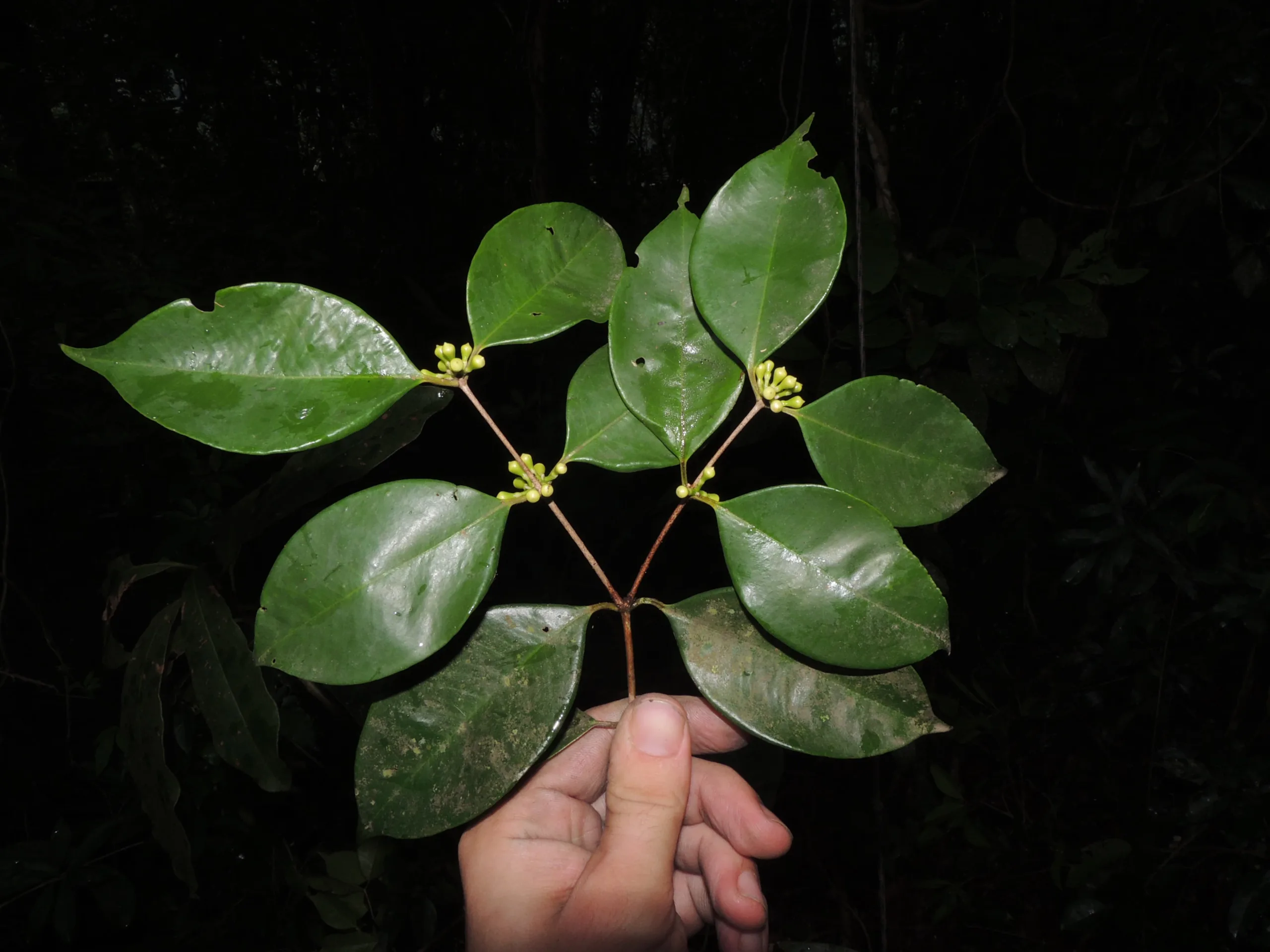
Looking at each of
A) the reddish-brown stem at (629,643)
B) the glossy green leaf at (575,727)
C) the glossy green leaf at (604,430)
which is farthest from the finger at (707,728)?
the glossy green leaf at (604,430)

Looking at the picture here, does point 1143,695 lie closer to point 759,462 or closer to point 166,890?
point 759,462

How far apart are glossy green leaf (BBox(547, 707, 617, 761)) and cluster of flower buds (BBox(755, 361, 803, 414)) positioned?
0.40 m

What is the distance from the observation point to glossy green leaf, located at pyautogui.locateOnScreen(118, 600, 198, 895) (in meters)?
0.97

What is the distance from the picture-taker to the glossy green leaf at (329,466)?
95cm

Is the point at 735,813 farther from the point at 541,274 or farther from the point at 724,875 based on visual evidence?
the point at 541,274

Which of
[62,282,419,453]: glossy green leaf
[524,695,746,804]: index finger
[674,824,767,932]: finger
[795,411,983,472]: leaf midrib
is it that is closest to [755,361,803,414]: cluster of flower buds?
[795,411,983,472]: leaf midrib

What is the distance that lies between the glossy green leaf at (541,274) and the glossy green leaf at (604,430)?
2.5 inches

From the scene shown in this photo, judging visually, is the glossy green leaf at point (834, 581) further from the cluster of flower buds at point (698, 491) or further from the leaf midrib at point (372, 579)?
the leaf midrib at point (372, 579)

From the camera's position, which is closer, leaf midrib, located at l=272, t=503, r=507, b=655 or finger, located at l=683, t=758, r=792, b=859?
leaf midrib, located at l=272, t=503, r=507, b=655

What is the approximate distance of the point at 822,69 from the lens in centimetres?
246

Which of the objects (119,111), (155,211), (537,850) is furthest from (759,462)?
(155,211)

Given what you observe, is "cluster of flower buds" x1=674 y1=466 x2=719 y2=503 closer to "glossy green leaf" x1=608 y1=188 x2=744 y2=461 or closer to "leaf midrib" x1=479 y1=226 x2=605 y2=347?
"glossy green leaf" x1=608 y1=188 x2=744 y2=461

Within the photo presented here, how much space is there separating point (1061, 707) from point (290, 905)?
2.46 m

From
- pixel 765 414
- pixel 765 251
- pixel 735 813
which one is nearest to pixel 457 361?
pixel 765 251
